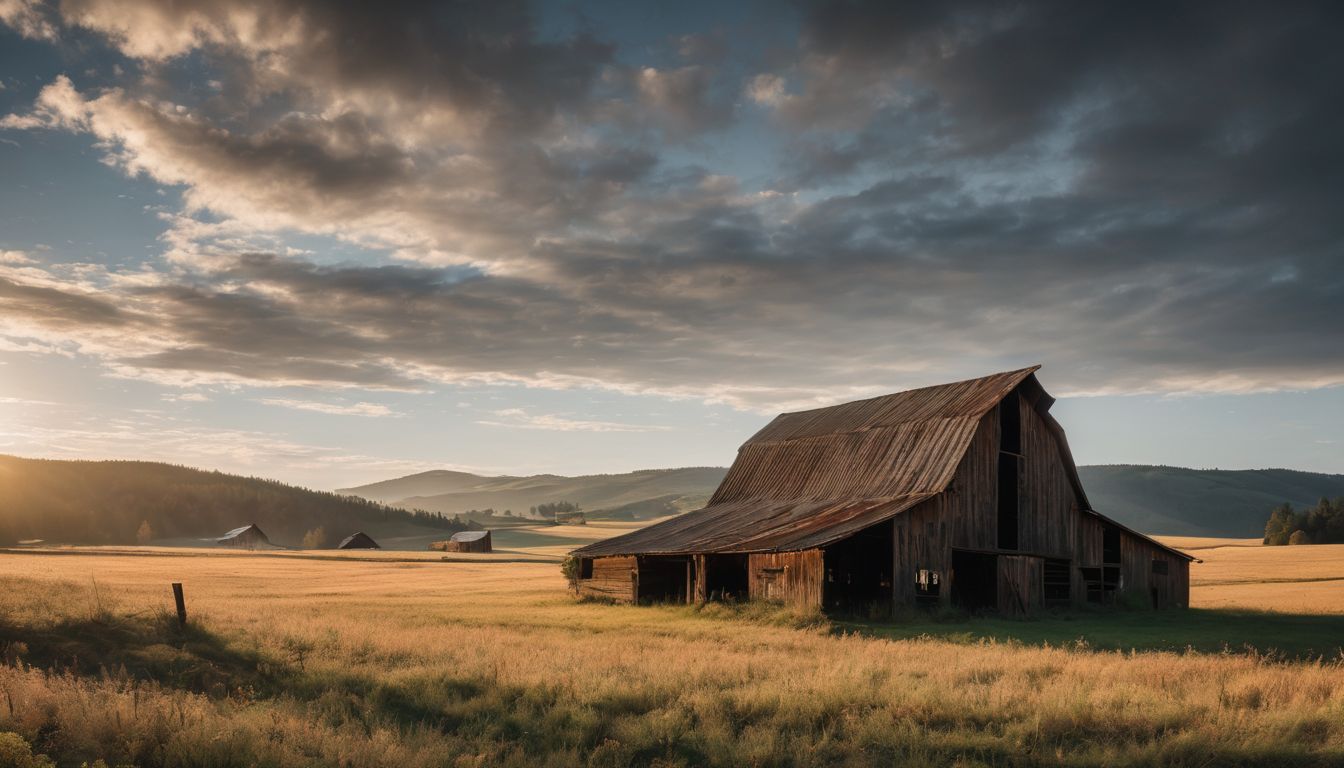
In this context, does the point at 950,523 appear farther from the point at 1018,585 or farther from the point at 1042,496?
the point at 1042,496

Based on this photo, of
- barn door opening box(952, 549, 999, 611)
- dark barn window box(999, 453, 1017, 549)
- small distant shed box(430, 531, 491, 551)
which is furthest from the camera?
small distant shed box(430, 531, 491, 551)

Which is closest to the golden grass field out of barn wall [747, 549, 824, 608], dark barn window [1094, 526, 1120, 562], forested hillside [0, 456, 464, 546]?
barn wall [747, 549, 824, 608]

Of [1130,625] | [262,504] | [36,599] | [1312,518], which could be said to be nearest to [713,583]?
[1130,625]

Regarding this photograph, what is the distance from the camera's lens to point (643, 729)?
11969 millimetres

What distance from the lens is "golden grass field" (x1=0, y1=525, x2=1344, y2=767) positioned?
1100 cm

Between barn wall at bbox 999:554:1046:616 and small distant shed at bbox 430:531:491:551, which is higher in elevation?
barn wall at bbox 999:554:1046:616

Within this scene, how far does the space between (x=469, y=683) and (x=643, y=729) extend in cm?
420

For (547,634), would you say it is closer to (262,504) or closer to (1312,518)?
(1312,518)

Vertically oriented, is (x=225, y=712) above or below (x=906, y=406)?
below

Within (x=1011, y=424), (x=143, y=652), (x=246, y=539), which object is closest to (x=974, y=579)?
(x=1011, y=424)

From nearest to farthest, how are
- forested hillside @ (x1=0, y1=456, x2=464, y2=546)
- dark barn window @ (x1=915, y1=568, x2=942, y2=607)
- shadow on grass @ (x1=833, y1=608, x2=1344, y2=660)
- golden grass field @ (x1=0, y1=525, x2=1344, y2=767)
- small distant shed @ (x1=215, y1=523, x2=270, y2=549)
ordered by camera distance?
golden grass field @ (x1=0, y1=525, x2=1344, y2=767)
shadow on grass @ (x1=833, y1=608, x2=1344, y2=660)
dark barn window @ (x1=915, y1=568, x2=942, y2=607)
small distant shed @ (x1=215, y1=523, x2=270, y2=549)
forested hillside @ (x1=0, y1=456, x2=464, y2=546)

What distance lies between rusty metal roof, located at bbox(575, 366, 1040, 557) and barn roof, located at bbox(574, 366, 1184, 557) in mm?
57

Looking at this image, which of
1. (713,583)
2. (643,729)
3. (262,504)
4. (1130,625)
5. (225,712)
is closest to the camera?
(643,729)

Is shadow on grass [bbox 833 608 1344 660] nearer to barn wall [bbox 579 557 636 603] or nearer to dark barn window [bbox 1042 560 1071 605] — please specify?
dark barn window [bbox 1042 560 1071 605]
